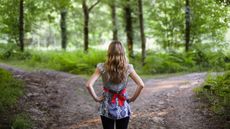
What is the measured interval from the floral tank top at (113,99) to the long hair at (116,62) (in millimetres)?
98

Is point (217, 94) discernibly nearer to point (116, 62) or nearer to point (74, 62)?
point (116, 62)

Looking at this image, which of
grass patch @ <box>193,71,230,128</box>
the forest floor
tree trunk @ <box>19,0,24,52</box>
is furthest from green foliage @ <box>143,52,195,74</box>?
tree trunk @ <box>19,0,24,52</box>

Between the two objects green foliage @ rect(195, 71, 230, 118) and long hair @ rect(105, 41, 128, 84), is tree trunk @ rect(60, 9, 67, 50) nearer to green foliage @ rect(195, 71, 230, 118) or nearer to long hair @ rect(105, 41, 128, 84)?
green foliage @ rect(195, 71, 230, 118)

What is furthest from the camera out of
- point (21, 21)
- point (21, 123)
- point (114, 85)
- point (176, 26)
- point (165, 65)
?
point (176, 26)

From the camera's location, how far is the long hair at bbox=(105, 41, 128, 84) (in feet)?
15.0

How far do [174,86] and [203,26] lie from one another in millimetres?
9192

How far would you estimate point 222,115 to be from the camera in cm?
763

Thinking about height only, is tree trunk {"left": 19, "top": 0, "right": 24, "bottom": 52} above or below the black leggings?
above

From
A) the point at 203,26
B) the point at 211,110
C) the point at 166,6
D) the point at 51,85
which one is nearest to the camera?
the point at 211,110

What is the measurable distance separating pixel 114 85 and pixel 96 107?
4.59m

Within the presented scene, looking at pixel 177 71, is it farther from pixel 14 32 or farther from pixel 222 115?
pixel 14 32

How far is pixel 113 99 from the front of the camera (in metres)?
4.73

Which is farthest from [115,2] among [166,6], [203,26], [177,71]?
[177,71]

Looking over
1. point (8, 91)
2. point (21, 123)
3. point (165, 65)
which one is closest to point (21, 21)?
point (165, 65)
